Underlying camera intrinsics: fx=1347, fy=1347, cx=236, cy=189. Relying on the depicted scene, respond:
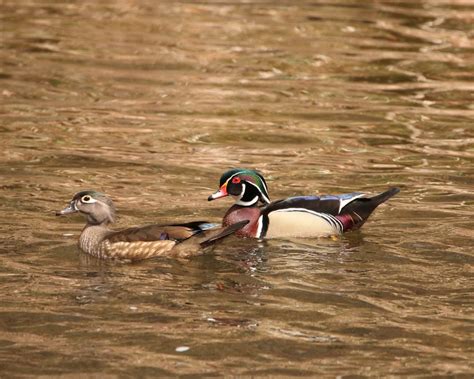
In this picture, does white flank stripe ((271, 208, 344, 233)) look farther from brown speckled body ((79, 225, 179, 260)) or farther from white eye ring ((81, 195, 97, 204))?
white eye ring ((81, 195, 97, 204))

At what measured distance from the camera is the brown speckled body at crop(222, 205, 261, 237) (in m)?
12.1

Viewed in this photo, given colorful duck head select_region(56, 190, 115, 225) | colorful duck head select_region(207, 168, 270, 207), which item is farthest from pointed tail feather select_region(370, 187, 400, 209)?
colorful duck head select_region(56, 190, 115, 225)

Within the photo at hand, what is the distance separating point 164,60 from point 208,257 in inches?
404

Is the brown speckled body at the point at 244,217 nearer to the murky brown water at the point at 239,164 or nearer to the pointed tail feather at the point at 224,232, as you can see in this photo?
the murky brown water at the point at 239,164

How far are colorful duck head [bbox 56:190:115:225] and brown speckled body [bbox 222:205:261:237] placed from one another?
1266mm

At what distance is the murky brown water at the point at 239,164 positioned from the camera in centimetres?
903

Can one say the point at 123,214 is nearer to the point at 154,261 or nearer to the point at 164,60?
the point at 154,261

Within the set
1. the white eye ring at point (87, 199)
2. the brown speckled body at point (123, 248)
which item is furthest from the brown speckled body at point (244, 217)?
the white eye ring at point (87, 199)

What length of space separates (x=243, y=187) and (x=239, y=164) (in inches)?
114

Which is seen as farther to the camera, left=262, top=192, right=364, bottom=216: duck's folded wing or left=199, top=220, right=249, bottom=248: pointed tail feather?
left=262, top=192, right=364, bottom=216: duck's folded wing

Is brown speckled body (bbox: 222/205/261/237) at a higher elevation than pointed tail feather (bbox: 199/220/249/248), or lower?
lower

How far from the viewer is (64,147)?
1555 cm

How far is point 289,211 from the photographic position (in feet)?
39.3

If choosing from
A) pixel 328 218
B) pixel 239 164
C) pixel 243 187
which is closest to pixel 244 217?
pixel 243 187
